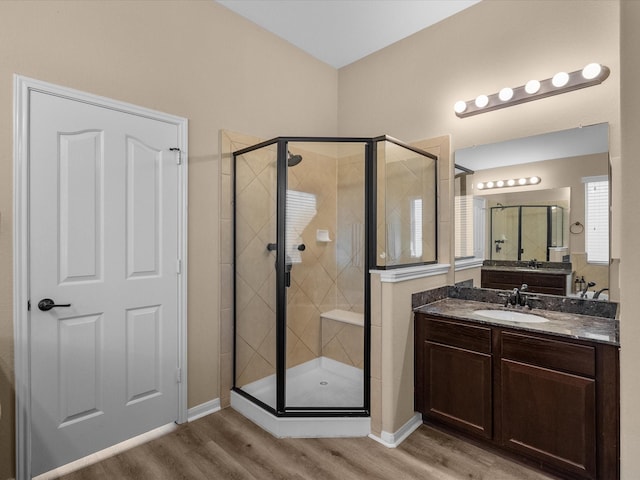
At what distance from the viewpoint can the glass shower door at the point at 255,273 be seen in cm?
247

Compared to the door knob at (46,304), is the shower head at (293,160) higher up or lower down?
higher up

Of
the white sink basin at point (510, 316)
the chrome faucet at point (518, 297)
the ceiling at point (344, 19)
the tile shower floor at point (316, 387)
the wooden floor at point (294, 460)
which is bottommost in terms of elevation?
the wooden floor at point (294, 460)

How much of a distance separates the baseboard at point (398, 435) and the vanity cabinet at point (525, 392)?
91 millimetres

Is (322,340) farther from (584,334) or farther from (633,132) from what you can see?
(633,132)

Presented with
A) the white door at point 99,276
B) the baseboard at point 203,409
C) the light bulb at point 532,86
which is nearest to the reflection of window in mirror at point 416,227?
the light bulb at point 532,86

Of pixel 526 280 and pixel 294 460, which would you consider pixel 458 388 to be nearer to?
pixel 526 280

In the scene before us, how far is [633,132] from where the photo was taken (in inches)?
30.6

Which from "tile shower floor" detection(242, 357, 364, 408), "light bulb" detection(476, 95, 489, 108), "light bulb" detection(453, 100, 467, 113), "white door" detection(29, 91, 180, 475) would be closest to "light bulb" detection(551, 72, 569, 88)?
"light bulb" detection(476, 95, 489, 108)

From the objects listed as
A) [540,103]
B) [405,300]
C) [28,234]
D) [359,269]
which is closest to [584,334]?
[405,300]

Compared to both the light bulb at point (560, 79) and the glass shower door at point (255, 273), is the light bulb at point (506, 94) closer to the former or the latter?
the light bulb at point (560, 79)

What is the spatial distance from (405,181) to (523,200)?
0.81 m

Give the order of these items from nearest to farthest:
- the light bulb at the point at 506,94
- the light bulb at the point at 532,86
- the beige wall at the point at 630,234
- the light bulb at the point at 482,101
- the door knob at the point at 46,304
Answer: the beige wall at the point at 630,234
the door knob at the point at 46,304
the light bulb at the point at 532,86
the light bulb at the point at 506,94
the light bulb at the point at 482,101

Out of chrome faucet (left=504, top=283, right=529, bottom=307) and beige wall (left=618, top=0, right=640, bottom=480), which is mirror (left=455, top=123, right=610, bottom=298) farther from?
beige wall (left=618, top=0, right=640, bottom=480)

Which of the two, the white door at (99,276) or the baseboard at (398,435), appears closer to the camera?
the white door at (99,276)
